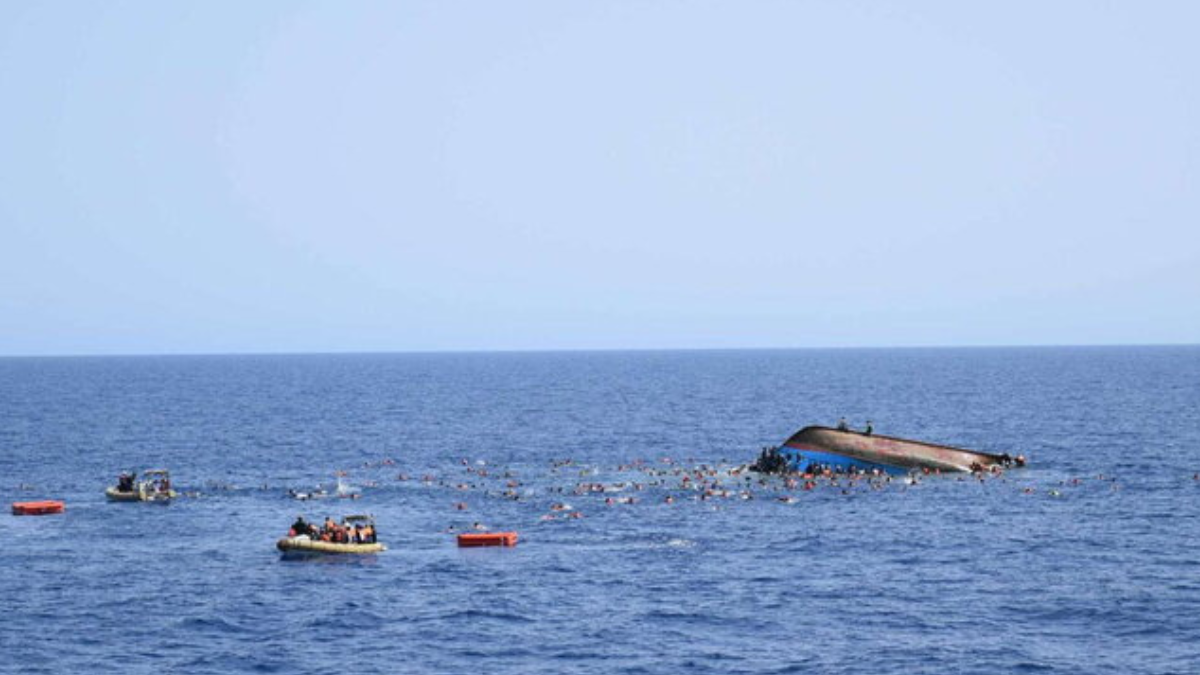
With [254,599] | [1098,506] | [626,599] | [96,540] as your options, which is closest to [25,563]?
[96,540]

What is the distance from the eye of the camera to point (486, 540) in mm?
87812

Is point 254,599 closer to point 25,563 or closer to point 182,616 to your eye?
point 182,616

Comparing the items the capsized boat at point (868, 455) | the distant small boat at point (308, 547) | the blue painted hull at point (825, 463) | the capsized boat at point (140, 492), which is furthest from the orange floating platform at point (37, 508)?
the blue painted hull at point (825, 463)

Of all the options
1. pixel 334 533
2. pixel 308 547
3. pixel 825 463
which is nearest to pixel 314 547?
pixel 308 547

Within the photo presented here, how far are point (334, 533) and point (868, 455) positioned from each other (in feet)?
177

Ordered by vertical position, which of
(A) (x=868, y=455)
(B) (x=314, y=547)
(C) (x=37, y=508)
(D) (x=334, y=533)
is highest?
(A) (x=868, y=455)

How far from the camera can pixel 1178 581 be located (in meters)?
74.9

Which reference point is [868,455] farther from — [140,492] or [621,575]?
[140,492]

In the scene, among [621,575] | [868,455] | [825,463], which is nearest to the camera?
[621,575]

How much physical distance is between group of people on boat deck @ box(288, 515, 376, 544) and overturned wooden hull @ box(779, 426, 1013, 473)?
1892 inches

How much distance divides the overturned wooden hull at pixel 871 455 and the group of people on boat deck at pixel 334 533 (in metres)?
48.1

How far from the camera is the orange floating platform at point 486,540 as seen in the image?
87625 millimetres

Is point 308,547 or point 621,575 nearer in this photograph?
point 621,575

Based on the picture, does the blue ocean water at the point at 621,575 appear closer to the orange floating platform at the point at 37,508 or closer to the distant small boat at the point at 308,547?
the orange floating platform at the point at 37,508
